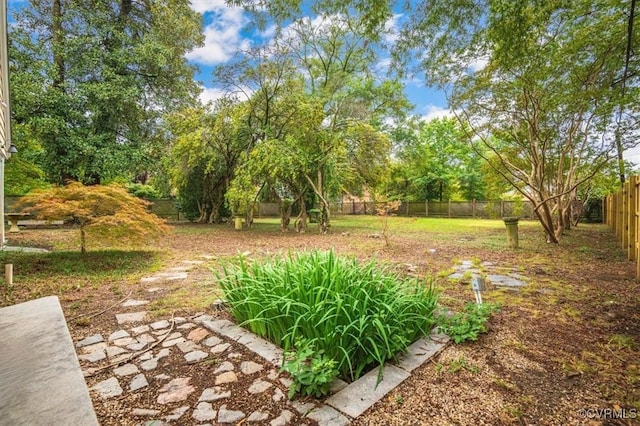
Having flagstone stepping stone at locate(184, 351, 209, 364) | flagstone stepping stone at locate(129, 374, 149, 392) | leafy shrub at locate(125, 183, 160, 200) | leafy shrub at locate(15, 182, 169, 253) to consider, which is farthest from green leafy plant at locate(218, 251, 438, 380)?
leafy shrub at locate(125, 183, 160, 200)

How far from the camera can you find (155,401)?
1716 millimetres

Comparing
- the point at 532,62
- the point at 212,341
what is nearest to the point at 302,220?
the point at 532,62

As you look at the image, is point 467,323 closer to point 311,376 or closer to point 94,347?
point 311,376

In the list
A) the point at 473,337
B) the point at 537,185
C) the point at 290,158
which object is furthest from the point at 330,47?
the point at 473,337

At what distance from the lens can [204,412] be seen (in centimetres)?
162

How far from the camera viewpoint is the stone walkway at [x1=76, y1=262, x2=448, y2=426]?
161 cm

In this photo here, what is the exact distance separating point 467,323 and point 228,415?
187 cm

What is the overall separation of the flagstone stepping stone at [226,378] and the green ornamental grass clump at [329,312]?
0.35 meters

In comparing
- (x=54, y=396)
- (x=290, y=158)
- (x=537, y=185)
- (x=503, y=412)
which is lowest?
(x=503, y=412)

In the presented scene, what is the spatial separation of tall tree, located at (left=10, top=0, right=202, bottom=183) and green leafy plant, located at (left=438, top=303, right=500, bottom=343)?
37.1 ft

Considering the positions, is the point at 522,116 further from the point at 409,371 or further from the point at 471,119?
the point at 409,371

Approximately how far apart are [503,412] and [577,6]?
5058 millimetres

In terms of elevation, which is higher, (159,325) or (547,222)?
(547,222)

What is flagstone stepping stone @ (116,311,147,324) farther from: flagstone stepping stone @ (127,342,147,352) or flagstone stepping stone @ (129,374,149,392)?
flagstone stepping stone @ (129,374,149,392)
